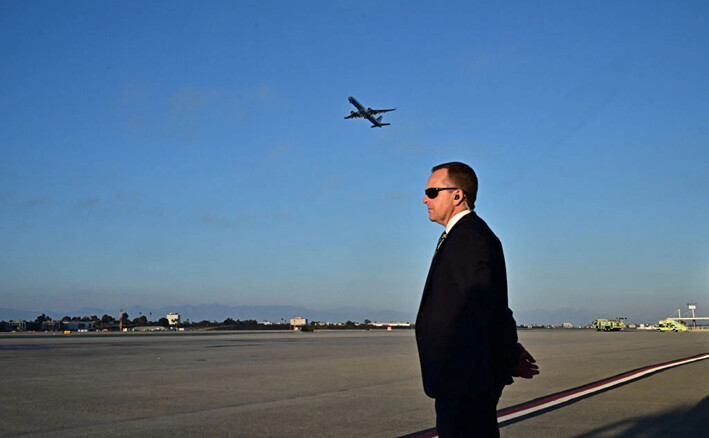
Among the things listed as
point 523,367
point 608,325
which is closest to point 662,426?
point 523,367

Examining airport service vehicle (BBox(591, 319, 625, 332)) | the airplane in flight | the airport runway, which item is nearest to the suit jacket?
the airport runway

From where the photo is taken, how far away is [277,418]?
954cm

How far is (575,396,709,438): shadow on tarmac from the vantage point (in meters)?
8.31

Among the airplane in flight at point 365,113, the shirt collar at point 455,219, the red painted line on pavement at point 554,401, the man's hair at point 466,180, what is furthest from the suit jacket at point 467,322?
the airplane in flight at point 365,113

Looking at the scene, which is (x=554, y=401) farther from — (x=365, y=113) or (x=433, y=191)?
(x=365, y=113)

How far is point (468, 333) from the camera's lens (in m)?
3.74

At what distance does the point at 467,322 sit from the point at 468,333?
0.06 metres

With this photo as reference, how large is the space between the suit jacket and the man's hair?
34 cm

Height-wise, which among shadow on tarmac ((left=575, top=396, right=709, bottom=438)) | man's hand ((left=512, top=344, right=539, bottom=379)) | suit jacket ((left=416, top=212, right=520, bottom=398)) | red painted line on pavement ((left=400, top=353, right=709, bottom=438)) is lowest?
shadow on tarmac ((left=575, top=396, right=709, bottom=438))

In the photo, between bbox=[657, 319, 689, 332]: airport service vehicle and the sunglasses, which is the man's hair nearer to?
the sunglasses

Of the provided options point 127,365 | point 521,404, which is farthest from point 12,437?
point 127,365

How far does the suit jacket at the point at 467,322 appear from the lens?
3719mm

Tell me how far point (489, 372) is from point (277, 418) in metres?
6.39

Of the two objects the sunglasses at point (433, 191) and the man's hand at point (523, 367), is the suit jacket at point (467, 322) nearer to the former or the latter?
the man's hand at point (523, 367)
